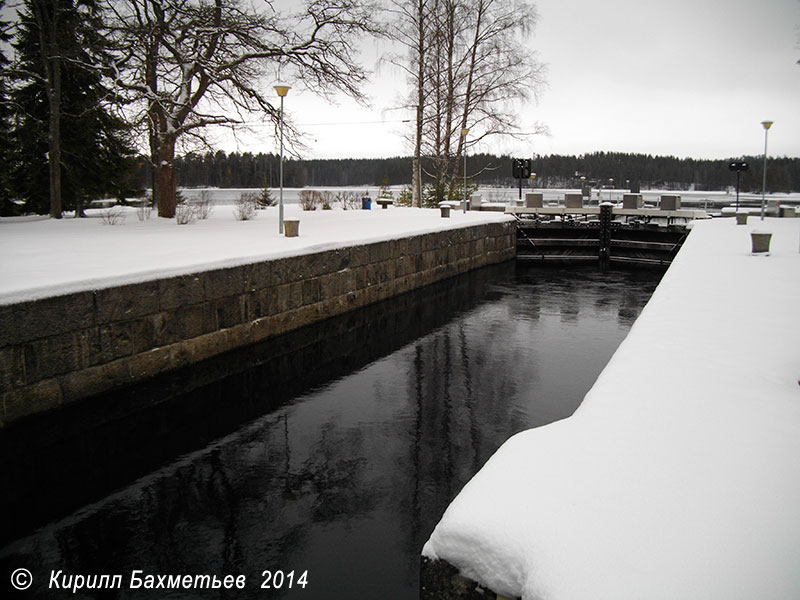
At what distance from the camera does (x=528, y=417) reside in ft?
20.0

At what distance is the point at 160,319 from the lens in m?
6.92

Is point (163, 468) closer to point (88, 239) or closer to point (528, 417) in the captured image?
point (528, 417)

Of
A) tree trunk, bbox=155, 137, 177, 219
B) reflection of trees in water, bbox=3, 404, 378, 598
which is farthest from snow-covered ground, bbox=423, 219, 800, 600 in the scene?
tree trunk, bbox=155, 137, 177, 219

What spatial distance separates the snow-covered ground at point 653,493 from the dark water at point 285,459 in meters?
1.28

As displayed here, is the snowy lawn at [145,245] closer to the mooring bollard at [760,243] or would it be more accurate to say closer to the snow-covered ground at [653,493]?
the snow-covered ground at [653,493]

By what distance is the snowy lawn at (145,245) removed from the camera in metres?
6.32

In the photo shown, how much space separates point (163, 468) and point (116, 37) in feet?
37.0

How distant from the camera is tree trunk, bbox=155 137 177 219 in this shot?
1418 cm

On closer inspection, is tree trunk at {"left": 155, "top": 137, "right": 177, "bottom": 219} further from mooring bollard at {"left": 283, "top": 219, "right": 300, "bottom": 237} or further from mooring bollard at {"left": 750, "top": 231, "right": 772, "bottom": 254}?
mooring bollard at {"left": 750, "top": 231, "right": 772, "bottom": 254}

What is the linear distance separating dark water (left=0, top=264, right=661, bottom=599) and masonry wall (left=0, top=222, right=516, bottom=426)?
219 millimetres

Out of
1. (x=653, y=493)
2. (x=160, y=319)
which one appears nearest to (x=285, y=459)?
(x=160, y=319)

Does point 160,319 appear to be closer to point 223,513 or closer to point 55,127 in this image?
point 223,513

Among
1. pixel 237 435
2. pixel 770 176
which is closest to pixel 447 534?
pixel 237 435

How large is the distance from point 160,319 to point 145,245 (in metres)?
2.93
